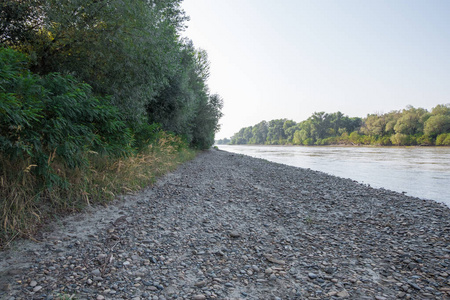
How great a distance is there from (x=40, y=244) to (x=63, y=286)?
1.36 m

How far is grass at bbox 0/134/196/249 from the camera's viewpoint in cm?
401

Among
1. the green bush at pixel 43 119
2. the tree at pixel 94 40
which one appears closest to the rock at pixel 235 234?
the green bush at pixel 43 119

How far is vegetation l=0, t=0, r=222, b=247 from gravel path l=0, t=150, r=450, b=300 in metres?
0.77

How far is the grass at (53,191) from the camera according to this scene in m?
4.01

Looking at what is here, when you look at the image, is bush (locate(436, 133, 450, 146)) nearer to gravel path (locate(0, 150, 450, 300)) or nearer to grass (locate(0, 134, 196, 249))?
gravel path (locate(0, 150, 450, 300))

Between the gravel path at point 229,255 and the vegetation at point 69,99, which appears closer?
the gravel path at point 229,255

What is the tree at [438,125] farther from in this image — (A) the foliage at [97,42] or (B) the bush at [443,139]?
(A) the foliage at [97,42]

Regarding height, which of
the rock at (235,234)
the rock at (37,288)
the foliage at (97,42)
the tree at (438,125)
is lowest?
the rock at (235,234)

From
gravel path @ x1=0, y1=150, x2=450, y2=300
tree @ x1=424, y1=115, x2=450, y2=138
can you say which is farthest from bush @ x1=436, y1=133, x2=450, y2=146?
gravel path @ x1=0, y1=150, x2=450, y2=300

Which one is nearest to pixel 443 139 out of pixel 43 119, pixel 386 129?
pixel 386 129

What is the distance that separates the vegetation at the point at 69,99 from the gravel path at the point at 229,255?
766 mm

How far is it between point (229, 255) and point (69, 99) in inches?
171

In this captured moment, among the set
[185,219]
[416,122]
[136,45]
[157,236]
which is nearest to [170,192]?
[185,219]

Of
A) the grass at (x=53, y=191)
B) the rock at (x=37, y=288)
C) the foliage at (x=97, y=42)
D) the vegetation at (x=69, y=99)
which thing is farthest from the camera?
the foliage at (x=97, y=42)
